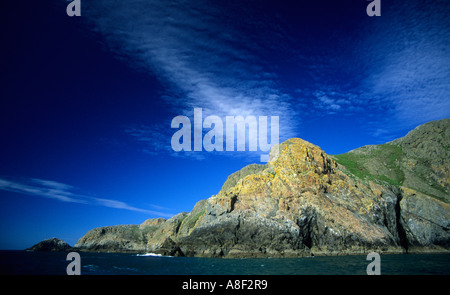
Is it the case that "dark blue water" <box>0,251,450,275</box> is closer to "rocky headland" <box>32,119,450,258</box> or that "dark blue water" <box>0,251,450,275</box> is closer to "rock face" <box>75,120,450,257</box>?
"rock face" <box>75,120,450,257</box>

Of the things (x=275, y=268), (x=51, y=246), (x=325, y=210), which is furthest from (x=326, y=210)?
(x=51, y=246)

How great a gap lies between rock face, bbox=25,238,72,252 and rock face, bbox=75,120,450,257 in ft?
404

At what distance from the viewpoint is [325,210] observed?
73.3m

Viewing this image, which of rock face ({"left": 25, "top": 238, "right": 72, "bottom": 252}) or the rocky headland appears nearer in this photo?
the rocky headland

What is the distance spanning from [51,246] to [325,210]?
190587 mm

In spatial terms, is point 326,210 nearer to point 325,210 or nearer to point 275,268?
point 325,210

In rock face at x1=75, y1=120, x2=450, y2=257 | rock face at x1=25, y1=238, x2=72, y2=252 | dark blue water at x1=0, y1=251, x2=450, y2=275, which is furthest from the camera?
rock face at x1=25, y1=238, x2=72, y2=252

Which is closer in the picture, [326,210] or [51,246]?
[326,210]

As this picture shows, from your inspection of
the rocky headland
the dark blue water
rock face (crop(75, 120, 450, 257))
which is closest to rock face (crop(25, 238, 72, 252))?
rock face (crop(75, 120, 450, 257))

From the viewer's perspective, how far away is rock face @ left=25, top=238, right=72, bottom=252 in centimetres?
16346

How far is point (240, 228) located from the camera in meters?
76.0

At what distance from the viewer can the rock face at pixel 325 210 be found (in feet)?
229
